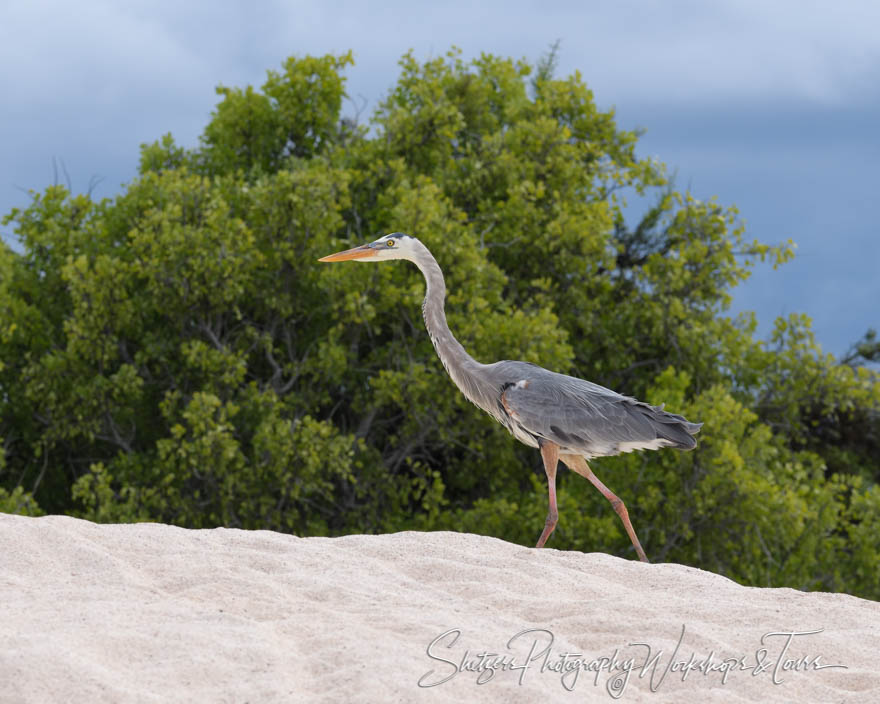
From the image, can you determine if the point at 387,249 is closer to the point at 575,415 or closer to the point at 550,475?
the point at 575,415

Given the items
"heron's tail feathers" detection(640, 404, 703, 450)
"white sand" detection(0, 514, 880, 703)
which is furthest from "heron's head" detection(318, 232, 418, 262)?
"white sand" detection(0, 514, 880, 703)

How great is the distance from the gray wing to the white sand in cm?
78

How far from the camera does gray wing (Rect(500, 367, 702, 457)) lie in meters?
6.70

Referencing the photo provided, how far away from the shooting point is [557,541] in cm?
1226

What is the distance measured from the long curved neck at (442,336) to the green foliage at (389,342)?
4.42 m

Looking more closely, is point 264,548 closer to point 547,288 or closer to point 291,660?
point 291,660

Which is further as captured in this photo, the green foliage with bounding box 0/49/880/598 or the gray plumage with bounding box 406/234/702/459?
the green foliage with bounding box 0/49/880/598

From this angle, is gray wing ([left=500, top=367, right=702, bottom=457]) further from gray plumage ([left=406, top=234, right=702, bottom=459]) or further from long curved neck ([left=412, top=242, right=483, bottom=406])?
long curved neck ([left=412, top=242, right=483, bottom=406])

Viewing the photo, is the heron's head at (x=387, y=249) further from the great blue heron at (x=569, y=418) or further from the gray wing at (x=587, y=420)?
the gray wing at (x=587, y=420)

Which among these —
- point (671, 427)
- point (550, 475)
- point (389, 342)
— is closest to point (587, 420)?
point (550, 475)

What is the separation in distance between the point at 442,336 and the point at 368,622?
3.18m

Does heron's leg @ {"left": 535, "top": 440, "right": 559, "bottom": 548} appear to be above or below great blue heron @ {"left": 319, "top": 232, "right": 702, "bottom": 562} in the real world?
below

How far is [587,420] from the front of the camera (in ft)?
21.9

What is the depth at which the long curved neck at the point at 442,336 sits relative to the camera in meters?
7.22
